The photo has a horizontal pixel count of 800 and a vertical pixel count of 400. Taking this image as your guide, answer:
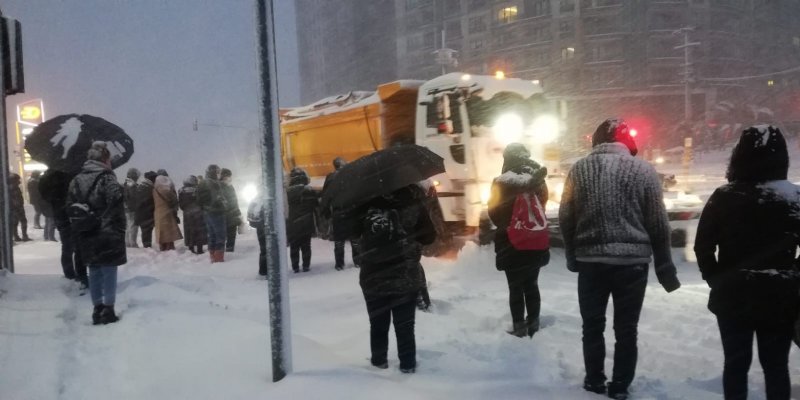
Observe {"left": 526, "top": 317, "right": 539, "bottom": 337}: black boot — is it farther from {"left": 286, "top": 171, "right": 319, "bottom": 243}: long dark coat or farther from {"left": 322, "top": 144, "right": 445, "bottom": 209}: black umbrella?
{"left": 286, "top": 171, "right": 319, "bottom": 243}: long dark coat

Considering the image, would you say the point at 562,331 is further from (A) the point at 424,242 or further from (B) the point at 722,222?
(B) the point at 722,222

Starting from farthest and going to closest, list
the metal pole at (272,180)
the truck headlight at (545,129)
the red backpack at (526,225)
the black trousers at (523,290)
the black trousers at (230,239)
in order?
the black trousers at (230,239)
the truck headlight at (545,129)
the black trousers at (523,290)
the red backpack at (526,225)
the metal pole at (272,180)

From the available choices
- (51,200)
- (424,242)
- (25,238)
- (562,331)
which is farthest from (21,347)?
(25,238)

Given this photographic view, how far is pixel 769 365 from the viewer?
10.4 ft

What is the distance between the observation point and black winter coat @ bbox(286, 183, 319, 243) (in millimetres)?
8969

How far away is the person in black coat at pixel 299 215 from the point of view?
29.5 feet

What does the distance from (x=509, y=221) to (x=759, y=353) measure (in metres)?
2.30

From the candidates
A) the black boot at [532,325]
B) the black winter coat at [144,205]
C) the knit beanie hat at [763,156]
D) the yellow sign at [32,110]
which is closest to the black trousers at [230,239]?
the black winter coat at [144,205]

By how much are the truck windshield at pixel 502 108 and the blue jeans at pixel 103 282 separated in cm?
611

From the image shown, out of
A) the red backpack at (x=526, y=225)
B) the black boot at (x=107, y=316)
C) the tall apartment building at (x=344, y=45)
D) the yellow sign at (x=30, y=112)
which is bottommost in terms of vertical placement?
the black boot at (x=107, y=316)

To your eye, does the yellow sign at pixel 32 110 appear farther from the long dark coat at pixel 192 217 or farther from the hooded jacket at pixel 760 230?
the hooded jacket at pixel 760 230

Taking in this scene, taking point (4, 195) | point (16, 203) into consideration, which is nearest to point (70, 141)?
point (4, 195)

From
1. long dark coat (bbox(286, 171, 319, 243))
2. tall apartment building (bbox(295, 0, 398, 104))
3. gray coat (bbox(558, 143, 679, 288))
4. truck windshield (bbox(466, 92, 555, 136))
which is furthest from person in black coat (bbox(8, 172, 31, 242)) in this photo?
tall apartment building (bbox(295, 0, 398, 104))

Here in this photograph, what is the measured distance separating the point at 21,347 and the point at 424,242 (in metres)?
3.68
